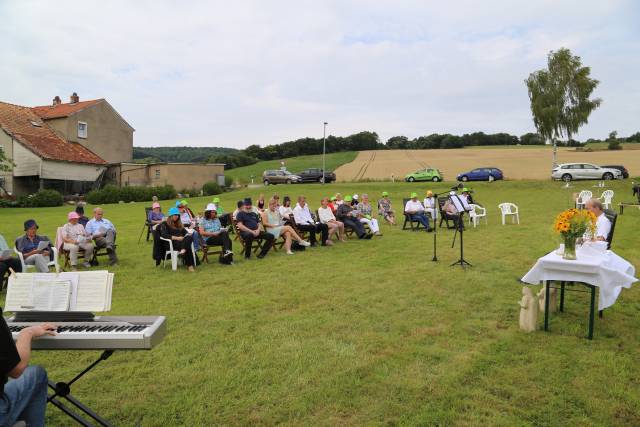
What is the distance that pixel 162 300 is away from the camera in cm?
645

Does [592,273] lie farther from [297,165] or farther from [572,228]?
[297,165]

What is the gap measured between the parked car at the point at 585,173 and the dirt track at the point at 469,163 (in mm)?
4042

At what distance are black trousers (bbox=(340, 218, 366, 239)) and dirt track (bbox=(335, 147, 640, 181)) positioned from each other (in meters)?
27.9

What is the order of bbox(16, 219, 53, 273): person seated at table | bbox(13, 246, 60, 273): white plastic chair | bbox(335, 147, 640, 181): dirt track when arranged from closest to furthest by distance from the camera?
bbox(13, 246, 60, 273): white plastic chair → bbox(16, 219, 53, 273): person seated at table → bbox(335, 147, 640, 181): dirt track

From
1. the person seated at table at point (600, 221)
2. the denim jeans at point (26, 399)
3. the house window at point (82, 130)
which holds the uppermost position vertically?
the house window at point (82, 130)

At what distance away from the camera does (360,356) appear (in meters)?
4.36

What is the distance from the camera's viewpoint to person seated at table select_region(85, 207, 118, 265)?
9.16 meters

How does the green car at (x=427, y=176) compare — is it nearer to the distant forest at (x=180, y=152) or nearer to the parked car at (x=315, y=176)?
the parked car at (x=315, y=176)

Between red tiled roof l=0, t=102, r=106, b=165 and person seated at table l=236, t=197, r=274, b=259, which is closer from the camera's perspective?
person seated at table l=236, t=197, r=274, b=259

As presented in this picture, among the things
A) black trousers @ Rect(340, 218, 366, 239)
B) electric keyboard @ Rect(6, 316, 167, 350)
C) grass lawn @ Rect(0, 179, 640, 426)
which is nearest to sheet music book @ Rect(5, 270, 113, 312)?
electric keyboard @ Rect(6, 316, 167, 350)

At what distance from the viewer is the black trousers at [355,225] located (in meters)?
12.2

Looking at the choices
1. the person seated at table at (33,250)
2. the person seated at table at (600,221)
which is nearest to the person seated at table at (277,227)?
the person seated at table at (33,250)

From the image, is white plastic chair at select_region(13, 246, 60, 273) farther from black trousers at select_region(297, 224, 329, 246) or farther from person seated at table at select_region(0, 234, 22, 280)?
black trousers at select_region(297, 224, 329, 246)

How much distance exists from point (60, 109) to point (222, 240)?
33443 mm
